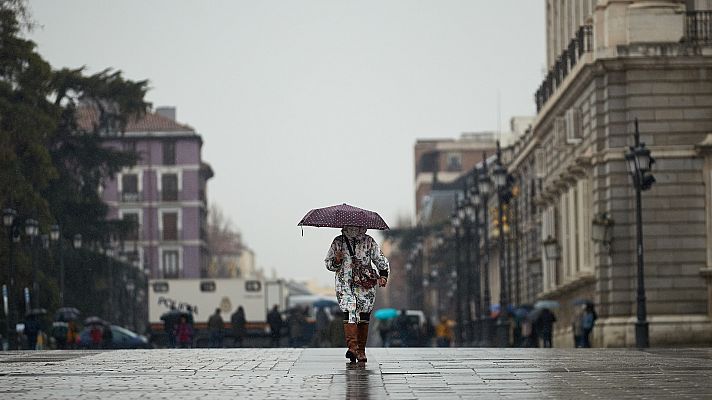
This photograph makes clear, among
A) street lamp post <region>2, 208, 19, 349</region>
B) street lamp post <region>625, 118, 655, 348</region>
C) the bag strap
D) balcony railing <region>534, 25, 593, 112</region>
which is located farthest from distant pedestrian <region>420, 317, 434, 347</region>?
the bag strap

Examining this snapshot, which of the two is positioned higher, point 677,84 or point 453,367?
point 677,84

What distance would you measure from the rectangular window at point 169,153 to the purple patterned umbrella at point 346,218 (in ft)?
409

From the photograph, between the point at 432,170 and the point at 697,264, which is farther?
the point at 432,170

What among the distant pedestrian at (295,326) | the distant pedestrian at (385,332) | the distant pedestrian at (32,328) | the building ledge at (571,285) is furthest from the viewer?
the distant pedestrian at (385,332)

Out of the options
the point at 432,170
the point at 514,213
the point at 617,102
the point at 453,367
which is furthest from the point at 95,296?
the point at 432,170

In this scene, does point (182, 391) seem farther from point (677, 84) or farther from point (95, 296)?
point (95, 296)

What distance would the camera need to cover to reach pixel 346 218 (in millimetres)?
21875

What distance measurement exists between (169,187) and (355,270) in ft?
410

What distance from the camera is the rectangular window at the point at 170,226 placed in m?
145

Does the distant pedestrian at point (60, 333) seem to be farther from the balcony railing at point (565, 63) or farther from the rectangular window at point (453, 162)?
the rectangular window at point (453, 162)

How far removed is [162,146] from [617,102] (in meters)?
99.0

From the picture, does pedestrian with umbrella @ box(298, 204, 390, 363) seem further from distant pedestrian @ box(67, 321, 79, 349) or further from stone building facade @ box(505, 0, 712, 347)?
distant pedestrian @ box(67, 321, 79, 349)

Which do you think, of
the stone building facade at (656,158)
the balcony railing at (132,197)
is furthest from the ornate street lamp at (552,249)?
the balcony railing at (132,197)

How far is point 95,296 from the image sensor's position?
75.1m
